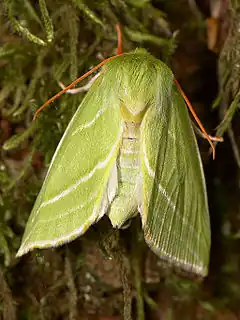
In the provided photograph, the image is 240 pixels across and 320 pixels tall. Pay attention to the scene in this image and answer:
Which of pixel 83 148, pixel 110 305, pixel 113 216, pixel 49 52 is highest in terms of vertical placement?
pixel 49 52

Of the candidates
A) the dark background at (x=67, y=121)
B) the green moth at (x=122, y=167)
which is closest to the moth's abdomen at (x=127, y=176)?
the green moth at (x=122, y=167)

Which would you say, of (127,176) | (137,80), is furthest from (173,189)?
(137,80)

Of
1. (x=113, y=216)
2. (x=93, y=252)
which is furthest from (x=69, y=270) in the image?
(x=113, y=216)

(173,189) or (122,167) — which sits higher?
(122,167)

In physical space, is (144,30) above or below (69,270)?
above

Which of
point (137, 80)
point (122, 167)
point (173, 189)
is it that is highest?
point (137, 80)

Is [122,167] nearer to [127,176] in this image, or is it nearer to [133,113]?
[127,176]

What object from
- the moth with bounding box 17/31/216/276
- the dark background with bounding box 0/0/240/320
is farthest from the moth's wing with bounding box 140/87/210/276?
the dark background with bounding box 0/0/240/320

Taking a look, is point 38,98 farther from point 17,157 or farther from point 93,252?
point 93,252

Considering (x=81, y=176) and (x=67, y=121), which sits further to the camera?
(x=67, y=121)
